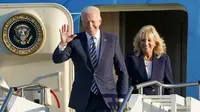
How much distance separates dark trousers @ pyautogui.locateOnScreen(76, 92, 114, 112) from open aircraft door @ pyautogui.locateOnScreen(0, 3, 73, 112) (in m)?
1.51

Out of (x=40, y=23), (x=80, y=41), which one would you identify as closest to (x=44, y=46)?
(x=40, y=23)

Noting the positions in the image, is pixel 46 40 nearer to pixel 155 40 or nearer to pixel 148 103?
pixel 155 40

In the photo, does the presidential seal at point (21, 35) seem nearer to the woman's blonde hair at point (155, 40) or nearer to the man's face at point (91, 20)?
the woman's blonde hair at point (155, 40)

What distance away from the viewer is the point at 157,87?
505 cm

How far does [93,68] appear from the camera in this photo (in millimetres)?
4691

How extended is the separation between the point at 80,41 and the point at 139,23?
454 cm

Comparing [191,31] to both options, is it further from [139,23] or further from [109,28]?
[139,23]

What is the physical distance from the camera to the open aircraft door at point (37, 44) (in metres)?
6.18

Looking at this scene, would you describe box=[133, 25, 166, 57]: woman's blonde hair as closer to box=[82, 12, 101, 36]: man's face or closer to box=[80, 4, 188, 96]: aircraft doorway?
box=[82, 12, 101, 36]: man's face

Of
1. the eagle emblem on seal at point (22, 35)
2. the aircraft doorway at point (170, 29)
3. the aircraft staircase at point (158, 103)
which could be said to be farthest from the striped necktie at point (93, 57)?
the aircraft doorway at point (170, 29)

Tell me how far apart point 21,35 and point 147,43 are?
5.85 ft

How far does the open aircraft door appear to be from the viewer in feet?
20.3

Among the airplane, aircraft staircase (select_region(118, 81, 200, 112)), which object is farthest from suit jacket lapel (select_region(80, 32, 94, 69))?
the airplane


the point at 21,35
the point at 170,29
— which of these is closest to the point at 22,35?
the point at 21,35
